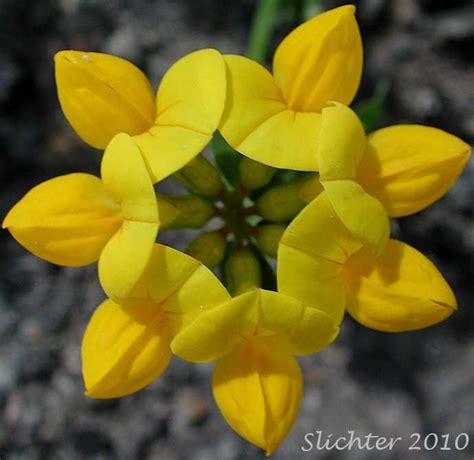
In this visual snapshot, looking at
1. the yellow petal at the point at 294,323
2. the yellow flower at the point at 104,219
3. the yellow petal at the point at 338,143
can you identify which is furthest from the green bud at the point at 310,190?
the yellow flower at the point at 104,219

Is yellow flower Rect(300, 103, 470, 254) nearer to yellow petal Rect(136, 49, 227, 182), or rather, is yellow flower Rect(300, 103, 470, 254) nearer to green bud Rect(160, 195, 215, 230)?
yellow petal Rect(136, 49, 227, 182)

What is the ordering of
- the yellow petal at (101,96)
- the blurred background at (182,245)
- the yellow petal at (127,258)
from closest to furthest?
1. the yellow petal at (127,258)
2. the yellow petal at (101,96)
3. the blurred background at (182,245)

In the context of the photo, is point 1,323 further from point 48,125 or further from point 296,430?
point 296,430

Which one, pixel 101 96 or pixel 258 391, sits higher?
pixel 101 96

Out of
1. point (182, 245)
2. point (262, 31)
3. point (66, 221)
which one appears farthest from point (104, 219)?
point (182, 245)

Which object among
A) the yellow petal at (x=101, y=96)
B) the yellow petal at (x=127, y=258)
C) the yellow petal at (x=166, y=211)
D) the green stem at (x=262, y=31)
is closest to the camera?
the yellow petal at (x=127, y=258)

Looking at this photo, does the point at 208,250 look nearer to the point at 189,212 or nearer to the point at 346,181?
the point at 189,212

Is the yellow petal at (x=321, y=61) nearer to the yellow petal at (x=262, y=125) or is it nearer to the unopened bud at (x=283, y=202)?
the yellow petal at (x=262, y=125)

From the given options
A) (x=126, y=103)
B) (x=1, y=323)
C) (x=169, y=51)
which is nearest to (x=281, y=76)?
(x=126, y=103)
